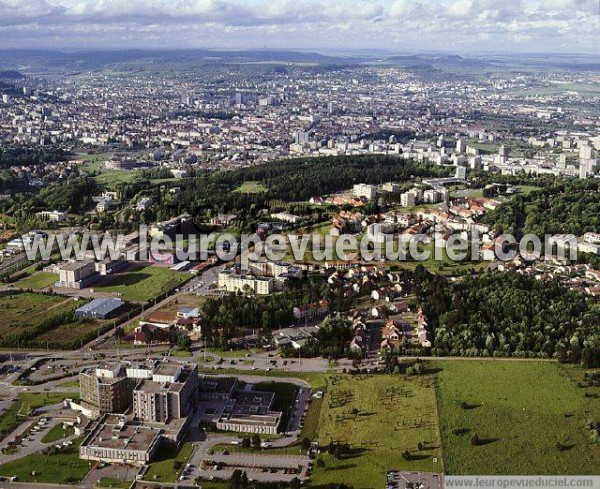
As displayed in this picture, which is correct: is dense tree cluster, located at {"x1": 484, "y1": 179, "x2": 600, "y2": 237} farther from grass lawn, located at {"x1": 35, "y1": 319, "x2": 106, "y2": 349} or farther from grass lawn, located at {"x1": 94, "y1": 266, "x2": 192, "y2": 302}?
grass lawn, located at {"x1": 35, "y1": 319, "x2": 106, "y2": 349}

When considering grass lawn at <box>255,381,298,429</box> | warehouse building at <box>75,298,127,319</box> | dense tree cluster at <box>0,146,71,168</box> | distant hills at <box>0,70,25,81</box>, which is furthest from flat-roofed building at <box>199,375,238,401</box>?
distant hills at <box>0,70,25,81</box>

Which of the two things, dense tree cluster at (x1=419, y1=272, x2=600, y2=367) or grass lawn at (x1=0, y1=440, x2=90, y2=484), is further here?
dense tree cluster at (x1=419, y1=272, x2=600, y2=367)

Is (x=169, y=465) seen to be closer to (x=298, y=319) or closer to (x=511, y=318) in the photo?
(x=298, y=319)

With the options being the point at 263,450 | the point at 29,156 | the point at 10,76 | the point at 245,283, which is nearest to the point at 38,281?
the point at 245,283

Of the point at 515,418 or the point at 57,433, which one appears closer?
the point at 57,433

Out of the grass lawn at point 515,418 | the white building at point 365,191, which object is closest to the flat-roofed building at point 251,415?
the grass lawn at point 515,418

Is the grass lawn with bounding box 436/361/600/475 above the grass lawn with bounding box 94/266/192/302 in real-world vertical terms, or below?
above

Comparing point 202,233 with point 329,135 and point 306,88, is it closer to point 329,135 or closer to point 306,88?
point 329,135
